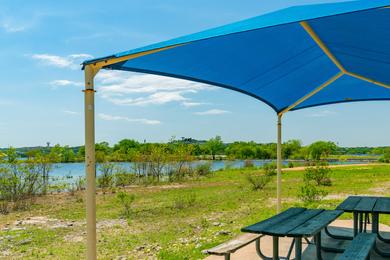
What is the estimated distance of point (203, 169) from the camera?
57.9 feet

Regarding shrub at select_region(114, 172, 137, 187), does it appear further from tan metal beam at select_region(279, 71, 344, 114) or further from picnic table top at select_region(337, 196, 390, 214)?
picnic table top at select_region(337, 196, 390, 214)

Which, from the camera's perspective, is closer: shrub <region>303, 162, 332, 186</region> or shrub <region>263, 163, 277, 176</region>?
shrub <region>303, 162, 332, 186</region>

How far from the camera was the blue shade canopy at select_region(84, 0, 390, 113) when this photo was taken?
2234 mm

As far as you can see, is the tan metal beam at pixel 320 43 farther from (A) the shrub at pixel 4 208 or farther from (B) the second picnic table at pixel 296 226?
(A) the shrub at pixel 4 208

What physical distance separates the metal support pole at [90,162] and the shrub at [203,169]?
1473 centimetres

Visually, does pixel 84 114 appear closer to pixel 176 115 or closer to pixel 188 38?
pixel 188 38

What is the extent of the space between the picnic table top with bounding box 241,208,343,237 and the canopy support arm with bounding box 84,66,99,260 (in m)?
1.08

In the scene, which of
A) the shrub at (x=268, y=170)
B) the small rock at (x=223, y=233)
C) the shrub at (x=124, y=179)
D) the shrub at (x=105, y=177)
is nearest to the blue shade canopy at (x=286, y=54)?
the small rock at (x=223, y=233)

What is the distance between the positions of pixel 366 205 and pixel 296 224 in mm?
1450

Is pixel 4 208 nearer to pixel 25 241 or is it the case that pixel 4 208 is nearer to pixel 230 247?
pixel 25 241

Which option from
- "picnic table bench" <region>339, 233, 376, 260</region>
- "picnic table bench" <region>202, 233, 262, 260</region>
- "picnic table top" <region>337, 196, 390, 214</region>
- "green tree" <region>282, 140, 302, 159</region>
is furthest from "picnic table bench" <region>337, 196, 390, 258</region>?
"green tree" <region>282, 140, 302, 159</region>

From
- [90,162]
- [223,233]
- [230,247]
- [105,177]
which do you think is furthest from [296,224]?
[105,177]

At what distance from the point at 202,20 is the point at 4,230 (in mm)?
5213

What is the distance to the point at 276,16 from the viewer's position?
2256 mm
